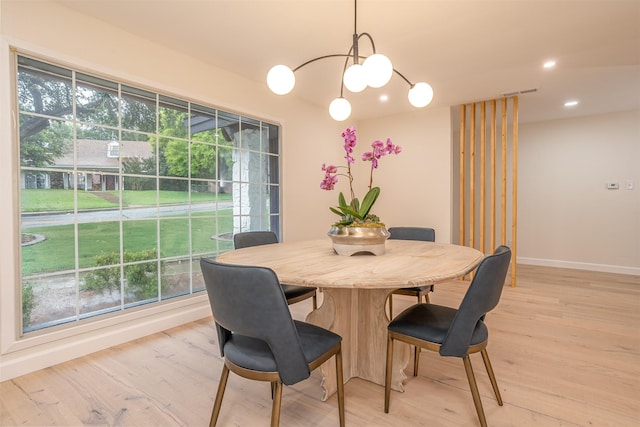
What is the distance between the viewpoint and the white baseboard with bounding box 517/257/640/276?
4575 mm

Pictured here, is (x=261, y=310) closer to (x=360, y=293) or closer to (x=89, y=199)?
(x=360, y=293)

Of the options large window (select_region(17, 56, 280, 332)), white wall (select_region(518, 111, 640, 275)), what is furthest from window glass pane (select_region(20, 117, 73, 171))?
white wall (select_region(518, 111, 640, 275))

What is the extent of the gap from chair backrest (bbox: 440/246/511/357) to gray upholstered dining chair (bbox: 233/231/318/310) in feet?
3.44

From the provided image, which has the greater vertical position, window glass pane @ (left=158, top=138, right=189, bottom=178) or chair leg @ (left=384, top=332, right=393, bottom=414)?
window glass pane @ (left=158, top=138, right=189, bottom=178)

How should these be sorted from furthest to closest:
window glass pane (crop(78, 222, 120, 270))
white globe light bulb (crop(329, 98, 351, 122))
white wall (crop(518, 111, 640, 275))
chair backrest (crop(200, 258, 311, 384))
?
1. white wall (crop(518, 111, 640, 275))
2. window glass pane (crop(78, 222, 120, 270))
3. white globe light bulb (crop(329, 98, 351, 122))
4. chair backrest (crop(200, 258, 311, 384))

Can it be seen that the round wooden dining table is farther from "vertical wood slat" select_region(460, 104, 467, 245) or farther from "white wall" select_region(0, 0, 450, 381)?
"vertical wood slat" select_region(460, 104, 467, 245)

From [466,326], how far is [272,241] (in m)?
1.73

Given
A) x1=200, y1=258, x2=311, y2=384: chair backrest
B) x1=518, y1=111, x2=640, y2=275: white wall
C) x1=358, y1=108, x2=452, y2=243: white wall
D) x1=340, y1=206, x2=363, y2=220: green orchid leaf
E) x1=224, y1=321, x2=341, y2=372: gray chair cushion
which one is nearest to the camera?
x1=200, y1=258, x2=311, y2=384: chair backrest

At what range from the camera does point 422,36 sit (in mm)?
2463

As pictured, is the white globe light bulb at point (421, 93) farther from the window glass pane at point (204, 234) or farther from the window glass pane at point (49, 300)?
the window glass pane at point (49, 300)

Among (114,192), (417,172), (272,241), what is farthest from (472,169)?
(114,192)

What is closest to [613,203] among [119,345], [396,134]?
[396,134]

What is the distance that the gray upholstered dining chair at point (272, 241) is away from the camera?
221 centimetres

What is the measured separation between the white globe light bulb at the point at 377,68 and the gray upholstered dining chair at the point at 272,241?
53.9 inches
